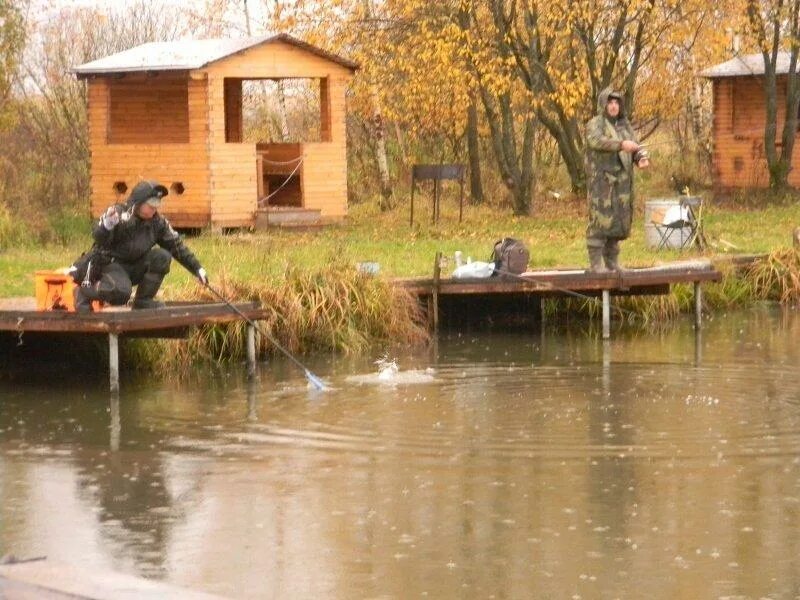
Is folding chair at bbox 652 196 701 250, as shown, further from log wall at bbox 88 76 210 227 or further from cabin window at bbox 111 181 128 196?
cabin window at bbox 111 181 128 196

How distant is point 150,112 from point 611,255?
1235 centimetres

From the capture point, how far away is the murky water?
915cm

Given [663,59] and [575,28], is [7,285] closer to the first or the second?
[575,28]

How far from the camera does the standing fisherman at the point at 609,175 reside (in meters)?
17.1

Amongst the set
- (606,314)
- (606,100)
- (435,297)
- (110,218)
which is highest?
(606,100)

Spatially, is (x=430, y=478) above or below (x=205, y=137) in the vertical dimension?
below

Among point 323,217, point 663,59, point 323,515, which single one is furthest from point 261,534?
point 663,59

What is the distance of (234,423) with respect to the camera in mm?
13469

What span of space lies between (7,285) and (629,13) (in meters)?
13.2

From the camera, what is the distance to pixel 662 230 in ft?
73.6

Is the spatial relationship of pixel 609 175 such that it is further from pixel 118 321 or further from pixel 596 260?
pixel 118 321

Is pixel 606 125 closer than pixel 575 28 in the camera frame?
Yes

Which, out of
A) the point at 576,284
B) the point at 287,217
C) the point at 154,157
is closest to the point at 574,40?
the point at 287,217

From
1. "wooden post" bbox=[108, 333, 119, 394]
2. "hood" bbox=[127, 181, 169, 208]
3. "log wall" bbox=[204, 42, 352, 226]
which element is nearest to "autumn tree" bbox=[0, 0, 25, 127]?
"log wall" bbox=[204, 42, 352, 226]
